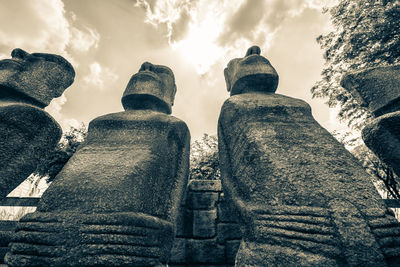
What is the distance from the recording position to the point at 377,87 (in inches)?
77.6

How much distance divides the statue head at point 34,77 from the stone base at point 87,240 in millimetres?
1410

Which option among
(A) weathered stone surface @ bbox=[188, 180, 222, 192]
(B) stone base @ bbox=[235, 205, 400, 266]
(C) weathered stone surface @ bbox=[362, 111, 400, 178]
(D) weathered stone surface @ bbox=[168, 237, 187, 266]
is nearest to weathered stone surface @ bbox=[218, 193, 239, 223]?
(A) weathered stone surface @ bbox=[188, 180, 222, 192]

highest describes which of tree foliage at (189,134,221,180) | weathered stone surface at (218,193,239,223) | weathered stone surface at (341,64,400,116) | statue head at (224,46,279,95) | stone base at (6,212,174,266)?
tree foliage at (189,134,221,180)

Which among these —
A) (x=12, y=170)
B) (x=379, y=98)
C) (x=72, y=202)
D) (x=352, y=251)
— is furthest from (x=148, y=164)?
(x=379, y=98)

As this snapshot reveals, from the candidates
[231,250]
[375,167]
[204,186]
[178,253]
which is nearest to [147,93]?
[204,186]

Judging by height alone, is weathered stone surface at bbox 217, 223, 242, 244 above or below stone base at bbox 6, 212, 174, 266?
above

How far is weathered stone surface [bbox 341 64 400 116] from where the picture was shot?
189 cm

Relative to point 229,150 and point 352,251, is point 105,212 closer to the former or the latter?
point 229,150

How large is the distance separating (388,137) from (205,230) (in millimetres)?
2039

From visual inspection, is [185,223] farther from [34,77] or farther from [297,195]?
[34,77]

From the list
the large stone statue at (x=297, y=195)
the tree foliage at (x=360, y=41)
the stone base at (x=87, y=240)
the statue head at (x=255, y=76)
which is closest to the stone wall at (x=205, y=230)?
the large stone statue at (x=297, y=195)

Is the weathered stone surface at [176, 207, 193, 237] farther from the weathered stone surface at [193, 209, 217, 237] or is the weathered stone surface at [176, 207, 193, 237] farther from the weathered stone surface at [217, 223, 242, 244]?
the weathered stone surface at [217, 223, 242, 244]

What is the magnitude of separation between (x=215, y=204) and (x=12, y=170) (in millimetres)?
2135

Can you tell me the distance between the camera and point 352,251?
116cm
